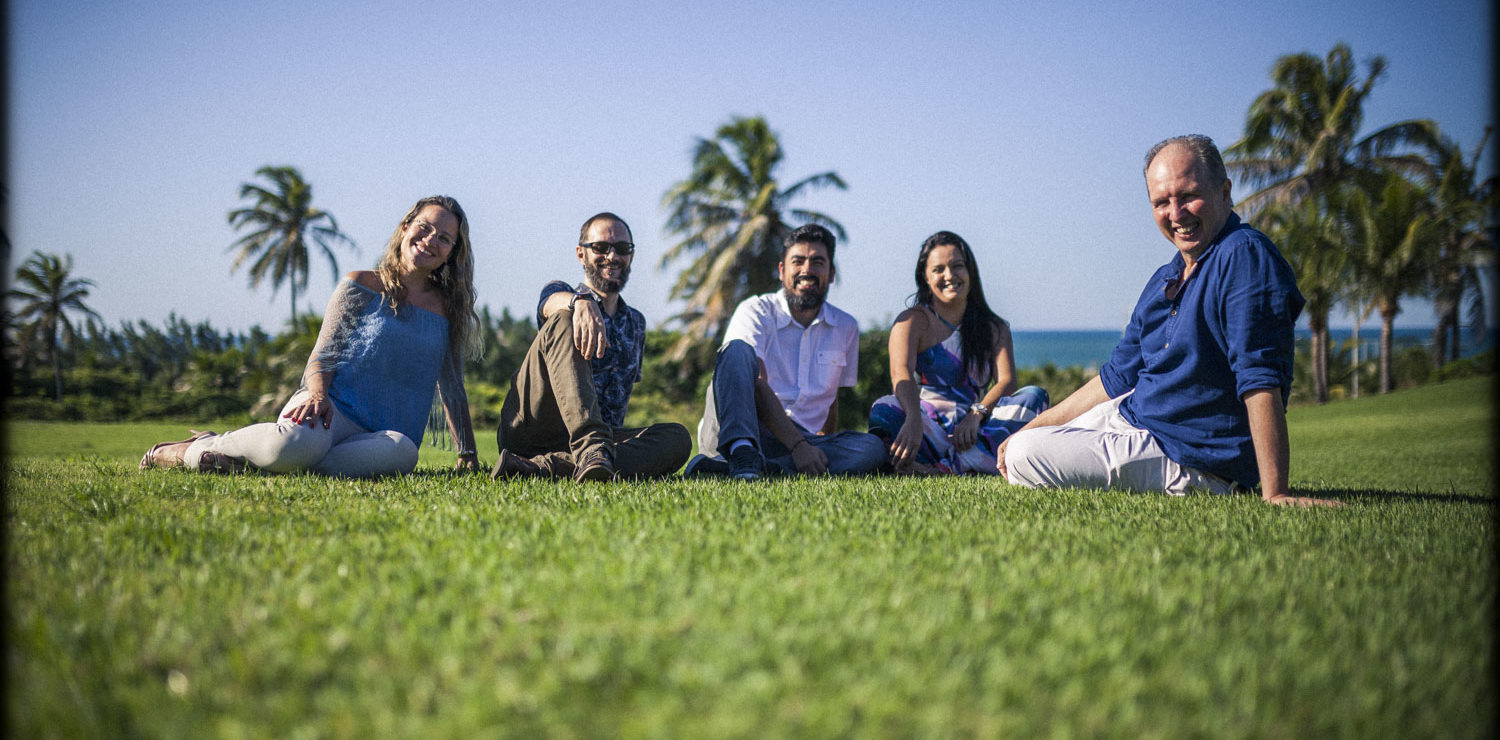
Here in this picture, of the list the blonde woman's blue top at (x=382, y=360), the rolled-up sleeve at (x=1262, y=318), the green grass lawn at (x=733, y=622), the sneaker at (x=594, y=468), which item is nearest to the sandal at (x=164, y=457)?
the blonde woman's blue top at (x=382, y=360)

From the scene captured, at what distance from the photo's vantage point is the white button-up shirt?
5.98 meters

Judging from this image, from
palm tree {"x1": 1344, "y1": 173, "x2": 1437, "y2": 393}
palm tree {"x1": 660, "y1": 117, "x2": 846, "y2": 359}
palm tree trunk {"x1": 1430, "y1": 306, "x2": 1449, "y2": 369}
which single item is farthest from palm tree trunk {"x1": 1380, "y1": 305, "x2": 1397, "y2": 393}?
palm tree {"x1": 660, "y1": 117, "x2": 846, "y2": 359}

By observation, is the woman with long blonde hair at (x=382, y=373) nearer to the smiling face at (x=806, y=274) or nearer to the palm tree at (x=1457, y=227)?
the smiling face at (x=806, y=274)

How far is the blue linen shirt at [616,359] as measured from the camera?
16.4 feet

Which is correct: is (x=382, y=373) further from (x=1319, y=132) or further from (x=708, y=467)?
(x=1319, y=132)

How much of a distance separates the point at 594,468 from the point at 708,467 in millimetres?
1113

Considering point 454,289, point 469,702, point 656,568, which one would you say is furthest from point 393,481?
point 469,702

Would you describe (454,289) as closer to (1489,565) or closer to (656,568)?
(656,568)

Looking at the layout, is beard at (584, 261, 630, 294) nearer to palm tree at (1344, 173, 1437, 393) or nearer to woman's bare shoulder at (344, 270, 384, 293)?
woman's bare shoulder at (344, 270, 384, 293)

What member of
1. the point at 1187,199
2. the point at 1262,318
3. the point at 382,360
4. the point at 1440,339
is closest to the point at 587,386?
the point at 382,360

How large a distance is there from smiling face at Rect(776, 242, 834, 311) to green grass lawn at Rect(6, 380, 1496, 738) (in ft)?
9.28

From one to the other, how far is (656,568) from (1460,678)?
1779 mm

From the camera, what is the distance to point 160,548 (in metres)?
2.53

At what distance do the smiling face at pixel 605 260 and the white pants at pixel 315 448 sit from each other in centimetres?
143
